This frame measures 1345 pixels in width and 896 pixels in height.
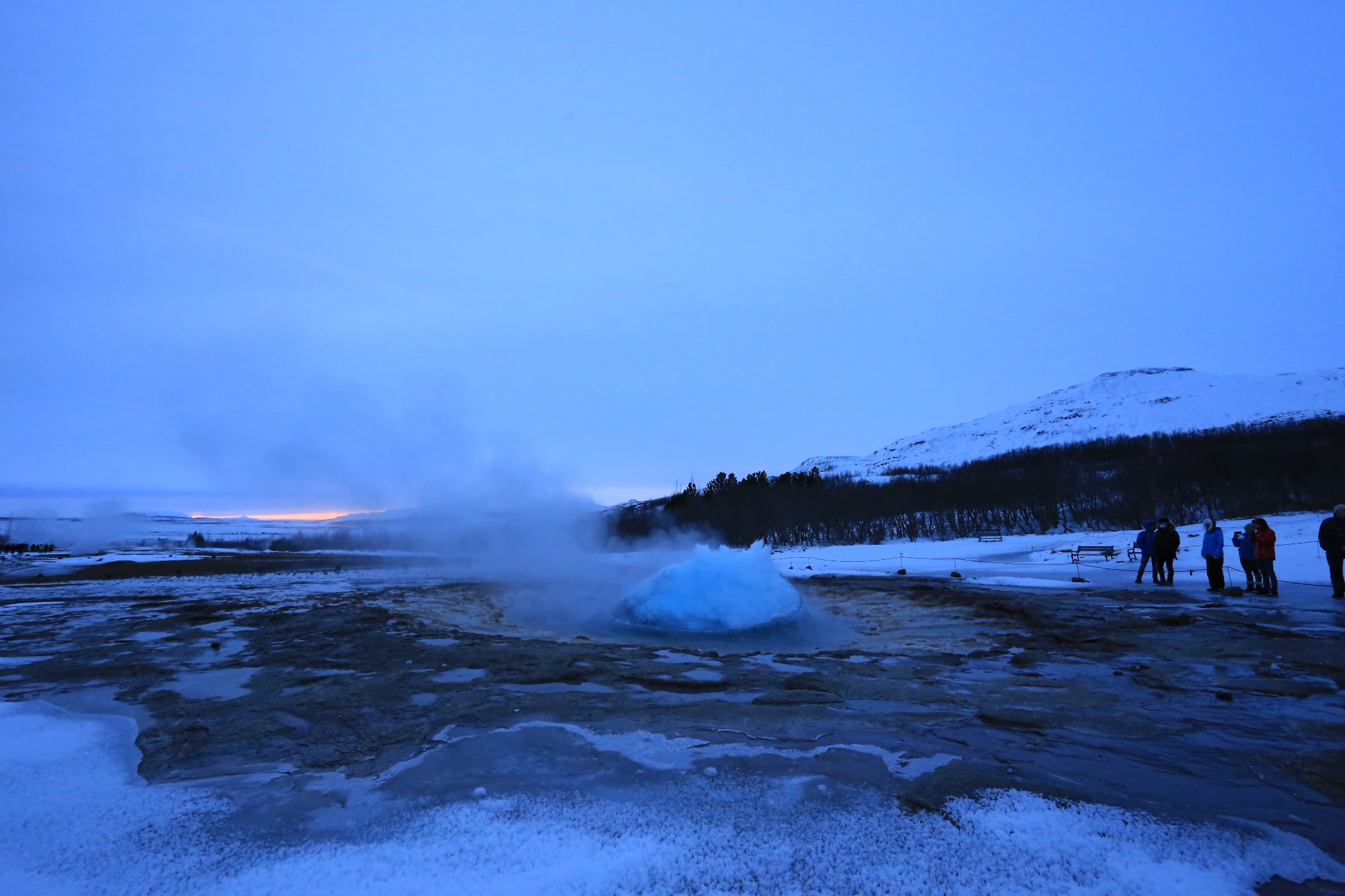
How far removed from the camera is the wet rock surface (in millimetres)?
4738

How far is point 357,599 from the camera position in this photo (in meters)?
19.4

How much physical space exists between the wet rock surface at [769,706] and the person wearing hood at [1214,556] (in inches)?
78.4

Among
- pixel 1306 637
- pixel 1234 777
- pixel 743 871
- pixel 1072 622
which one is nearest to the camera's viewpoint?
pixel 743 871

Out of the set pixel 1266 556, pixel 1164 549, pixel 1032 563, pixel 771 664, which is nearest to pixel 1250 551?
pixel 1266 556

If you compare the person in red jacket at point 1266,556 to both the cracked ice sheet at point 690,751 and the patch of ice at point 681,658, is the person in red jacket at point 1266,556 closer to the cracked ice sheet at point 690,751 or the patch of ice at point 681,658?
the patch of ice at point 681,658

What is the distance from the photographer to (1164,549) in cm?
1772

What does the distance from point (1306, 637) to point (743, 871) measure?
35.7 ft

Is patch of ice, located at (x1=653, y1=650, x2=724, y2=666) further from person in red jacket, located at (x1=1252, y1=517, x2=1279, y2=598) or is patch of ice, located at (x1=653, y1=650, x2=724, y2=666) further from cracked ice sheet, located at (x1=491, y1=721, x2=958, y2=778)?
person in red jacket, located at (x1=1252, y1=517, x2=1279, y2=598)

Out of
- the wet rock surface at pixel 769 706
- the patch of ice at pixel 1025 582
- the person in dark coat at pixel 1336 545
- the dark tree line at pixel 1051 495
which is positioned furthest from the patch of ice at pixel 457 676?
the dark tree line at pixel 1051 495

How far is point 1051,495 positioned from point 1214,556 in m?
61.3

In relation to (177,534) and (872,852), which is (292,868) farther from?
(177,534)

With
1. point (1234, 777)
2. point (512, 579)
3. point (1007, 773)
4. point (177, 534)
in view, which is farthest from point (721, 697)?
point (177, 534)

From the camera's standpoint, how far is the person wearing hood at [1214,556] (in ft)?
49.7

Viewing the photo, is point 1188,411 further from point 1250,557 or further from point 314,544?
point 314,544
